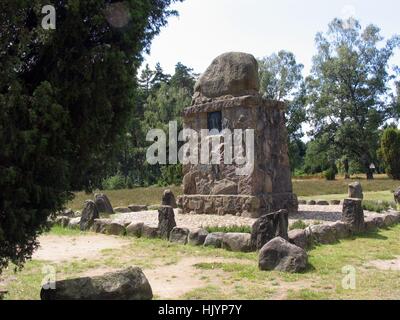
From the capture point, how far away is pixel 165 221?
10.9 meters

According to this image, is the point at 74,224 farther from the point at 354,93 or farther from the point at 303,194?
the point at 354,93

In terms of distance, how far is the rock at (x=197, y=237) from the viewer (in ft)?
32.4

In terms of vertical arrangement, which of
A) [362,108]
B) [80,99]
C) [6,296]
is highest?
[362,108]

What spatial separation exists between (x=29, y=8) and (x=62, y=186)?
2.04 meters

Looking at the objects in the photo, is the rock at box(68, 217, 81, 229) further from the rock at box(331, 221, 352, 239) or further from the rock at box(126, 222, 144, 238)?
the rock at box(331, 221, 352, 239)

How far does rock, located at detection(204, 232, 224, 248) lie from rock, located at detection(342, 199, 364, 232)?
3513 mm

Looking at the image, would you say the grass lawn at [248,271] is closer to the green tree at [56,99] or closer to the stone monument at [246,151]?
the green tree at [56,99]

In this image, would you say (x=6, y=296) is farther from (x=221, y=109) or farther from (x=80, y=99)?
(x=221, y=109)

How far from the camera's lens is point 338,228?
34.3ft

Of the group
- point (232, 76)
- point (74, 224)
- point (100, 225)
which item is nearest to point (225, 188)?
point (232, 76)

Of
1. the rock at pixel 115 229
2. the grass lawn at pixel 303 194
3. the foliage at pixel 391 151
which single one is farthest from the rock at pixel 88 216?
the foliage at pixel 391 151

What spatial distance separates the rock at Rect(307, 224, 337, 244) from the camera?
32.2 ft

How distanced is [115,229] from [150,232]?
142 centimetres
